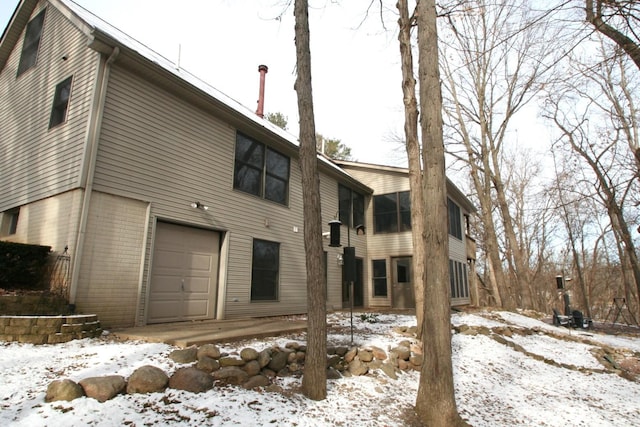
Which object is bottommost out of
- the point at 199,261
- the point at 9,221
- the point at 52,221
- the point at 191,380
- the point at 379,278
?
the point at 191,380

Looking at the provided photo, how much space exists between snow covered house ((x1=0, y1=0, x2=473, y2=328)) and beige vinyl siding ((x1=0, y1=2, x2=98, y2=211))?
0.14 feet

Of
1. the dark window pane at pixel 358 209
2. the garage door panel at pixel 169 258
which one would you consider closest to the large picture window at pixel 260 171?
the garage door panel at pixel 169 258

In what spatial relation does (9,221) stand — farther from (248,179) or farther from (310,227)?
(310,227)

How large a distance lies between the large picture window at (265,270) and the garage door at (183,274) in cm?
116

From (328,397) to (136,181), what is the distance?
16.4ft

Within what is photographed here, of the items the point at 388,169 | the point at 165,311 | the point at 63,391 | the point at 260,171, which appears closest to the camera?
the point at 63,391

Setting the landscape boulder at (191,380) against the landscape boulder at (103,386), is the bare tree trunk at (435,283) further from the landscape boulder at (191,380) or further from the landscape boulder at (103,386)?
the landscape boulder at (103,386)

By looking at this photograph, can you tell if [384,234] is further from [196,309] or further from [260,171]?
[196,309]

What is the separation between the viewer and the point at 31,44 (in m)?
8.53

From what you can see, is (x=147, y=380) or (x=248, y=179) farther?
(x=248, y=179)

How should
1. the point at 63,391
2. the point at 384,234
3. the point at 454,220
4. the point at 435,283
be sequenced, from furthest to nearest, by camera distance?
1. the point at 454,220
2. the point at 384,234
3. the point at 435,283
4. the point at 63,391

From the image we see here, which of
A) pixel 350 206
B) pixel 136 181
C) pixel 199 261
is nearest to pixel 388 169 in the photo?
pixel 350 206

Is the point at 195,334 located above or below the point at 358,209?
below

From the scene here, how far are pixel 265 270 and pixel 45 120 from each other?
18.9 feet
